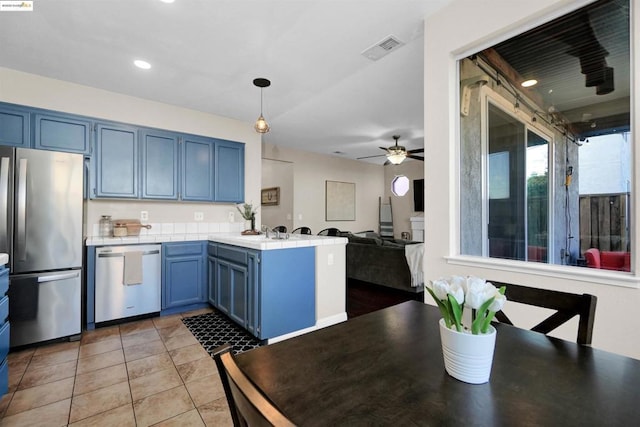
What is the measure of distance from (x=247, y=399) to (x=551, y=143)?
262cm

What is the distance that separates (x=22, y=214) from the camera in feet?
8.04

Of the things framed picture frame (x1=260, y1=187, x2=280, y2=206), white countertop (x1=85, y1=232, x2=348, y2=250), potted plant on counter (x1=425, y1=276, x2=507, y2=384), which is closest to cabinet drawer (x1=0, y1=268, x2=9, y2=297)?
white countertop (x1=85, y1=232, x2=348, y2=250)

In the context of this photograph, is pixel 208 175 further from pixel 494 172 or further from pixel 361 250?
pixel 494 172

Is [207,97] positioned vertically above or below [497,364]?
above

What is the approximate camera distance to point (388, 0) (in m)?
2.00

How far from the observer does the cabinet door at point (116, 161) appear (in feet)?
10.8

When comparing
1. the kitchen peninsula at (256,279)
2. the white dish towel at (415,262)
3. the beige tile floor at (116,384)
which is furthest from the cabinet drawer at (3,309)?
the white dish towel at (415,262)

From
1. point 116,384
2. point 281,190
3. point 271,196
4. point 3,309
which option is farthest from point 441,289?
point 271,196

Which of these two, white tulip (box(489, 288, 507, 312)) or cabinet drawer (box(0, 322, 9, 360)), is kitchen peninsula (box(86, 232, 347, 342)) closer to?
cabinet drawer (box(0, 322, 9, 360))

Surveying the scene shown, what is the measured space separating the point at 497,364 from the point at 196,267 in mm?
3375

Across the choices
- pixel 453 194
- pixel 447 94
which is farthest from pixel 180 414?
pixel 447 94

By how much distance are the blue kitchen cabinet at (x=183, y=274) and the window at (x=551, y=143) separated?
2936 millimetres

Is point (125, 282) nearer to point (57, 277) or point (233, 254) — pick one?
point (57, 277)

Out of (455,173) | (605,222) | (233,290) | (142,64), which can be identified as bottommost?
(233,290)
